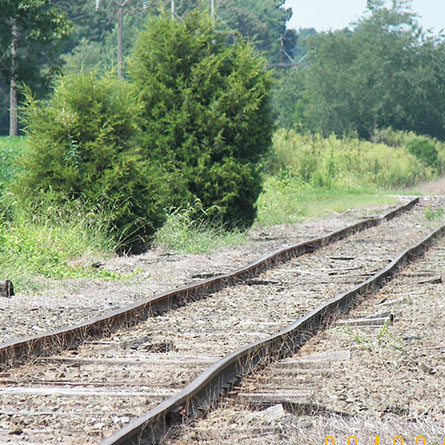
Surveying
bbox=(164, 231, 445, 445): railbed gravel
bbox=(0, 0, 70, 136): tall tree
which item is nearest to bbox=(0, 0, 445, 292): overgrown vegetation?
bbox=(164, 231, 445, 445): railbed gravel

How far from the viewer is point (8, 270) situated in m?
9.42

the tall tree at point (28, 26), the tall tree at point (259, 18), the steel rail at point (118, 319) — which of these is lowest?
the steel rail at point (118, 319)

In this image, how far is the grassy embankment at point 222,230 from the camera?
10391mm

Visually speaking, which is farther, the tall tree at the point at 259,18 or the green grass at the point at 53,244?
the tall tree at the point at 259,18

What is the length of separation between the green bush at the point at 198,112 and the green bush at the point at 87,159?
2179 mm

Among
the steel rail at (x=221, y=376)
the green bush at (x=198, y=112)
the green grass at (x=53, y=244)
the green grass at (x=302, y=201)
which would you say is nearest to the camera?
the steel rail at (x=221, y=376)

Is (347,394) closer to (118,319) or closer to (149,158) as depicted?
(118,319)

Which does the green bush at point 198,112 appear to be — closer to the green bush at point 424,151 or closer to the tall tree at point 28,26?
the tall tree at point 28,26

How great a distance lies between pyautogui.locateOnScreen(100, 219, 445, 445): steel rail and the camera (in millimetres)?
3918

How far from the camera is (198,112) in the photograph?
1452cm

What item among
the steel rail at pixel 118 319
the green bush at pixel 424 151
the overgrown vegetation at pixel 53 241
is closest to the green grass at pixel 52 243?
the overgrown vegetation at pixel 53 241

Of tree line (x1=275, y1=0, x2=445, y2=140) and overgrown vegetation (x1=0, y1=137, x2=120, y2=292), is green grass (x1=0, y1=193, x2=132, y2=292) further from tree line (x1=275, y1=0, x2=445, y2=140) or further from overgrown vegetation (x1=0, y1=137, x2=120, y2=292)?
tree line (x1=275, y1=0, x2=445, y2=140)

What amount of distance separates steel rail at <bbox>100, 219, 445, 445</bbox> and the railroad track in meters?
0.02

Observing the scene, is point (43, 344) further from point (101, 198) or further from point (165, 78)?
point (165, 78)
